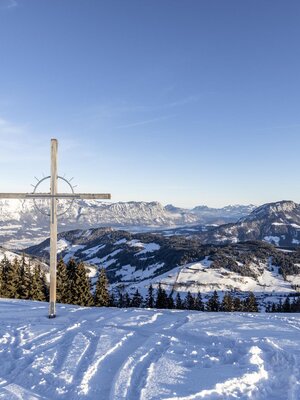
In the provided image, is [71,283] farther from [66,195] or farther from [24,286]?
[66,195]

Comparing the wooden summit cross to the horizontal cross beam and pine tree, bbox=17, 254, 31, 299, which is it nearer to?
the horizontal cross beam

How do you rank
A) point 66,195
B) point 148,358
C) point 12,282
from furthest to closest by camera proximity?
point 12,282 → point 66,195 → point 148,358

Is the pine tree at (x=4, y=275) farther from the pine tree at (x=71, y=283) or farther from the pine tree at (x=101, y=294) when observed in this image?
the pine tree at (x=101, y=294)

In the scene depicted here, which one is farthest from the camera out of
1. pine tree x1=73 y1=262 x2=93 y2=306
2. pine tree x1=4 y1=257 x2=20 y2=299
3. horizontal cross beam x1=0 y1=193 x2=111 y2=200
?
pine tree x1=73 y1=262 x2=93 y2=306

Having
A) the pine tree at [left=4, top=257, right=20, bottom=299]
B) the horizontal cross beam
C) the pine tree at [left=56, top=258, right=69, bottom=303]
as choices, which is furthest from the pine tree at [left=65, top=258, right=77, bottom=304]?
the horizontal cross beam

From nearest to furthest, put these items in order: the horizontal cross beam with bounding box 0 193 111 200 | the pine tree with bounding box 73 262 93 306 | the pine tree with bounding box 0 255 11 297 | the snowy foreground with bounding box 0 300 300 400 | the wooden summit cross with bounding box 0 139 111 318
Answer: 1. the snowy foreground with bounding box 0 300 300 400
2. the horizontal cross beam with bounding box 0 193 111 200
3. the wooden summit cross with bounding box 0 139 111 318
4. the pine tree with bounding box 0 255 11 297
5. the pine tree with bounding box 73 262 93 306

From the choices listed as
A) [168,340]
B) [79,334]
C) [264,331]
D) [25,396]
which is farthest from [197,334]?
[25,396]

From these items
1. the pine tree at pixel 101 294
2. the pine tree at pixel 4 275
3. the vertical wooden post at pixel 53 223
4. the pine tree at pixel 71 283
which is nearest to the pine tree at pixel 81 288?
the pine tree at pixel 71 283

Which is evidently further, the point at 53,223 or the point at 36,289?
the point at 36,289

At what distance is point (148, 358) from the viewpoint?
10320mm

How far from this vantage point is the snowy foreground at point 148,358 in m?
8.38

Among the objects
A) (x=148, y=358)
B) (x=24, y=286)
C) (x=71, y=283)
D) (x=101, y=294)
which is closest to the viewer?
(x=148, y=358)

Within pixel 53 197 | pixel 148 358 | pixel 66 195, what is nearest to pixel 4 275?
pixel 53 197

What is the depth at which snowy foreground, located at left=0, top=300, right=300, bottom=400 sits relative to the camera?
8.38 metres
